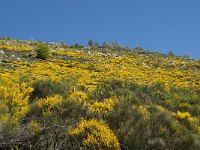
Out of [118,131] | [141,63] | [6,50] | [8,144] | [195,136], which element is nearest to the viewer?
[8,144]

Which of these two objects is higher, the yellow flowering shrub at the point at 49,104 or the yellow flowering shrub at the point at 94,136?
the yellow flowering shrub at the point at 49,104

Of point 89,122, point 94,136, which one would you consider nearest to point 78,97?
point 89,122

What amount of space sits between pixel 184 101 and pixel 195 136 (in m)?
5.58

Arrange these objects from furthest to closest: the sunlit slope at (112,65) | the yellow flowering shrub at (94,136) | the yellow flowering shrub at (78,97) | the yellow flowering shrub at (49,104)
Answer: the sunlit slope at (112,65) < the yellow flowering shrub at (78,97) < the yellow flowering shrub at (49,104) < the yellow flowering shrub at (94,136)

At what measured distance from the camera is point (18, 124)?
325 inches

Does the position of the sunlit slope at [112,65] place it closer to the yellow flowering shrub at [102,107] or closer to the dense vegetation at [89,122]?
the dense vegetation at [89,122]

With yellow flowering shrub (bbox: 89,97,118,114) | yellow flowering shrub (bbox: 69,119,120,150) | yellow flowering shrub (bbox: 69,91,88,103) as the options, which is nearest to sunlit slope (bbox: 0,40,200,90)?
yellow flowering shrub (bbox: 69,91,88,103)

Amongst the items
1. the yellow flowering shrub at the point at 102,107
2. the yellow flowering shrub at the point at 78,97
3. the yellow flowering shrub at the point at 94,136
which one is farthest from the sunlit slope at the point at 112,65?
the yellow flowering shrub at the point at 94,136

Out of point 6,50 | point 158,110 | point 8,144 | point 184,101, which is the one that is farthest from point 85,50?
point 8,144

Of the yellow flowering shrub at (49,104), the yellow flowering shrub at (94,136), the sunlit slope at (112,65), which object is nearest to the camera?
the yellow flowering shrub at (94,136)

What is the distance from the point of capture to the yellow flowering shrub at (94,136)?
25.6ft

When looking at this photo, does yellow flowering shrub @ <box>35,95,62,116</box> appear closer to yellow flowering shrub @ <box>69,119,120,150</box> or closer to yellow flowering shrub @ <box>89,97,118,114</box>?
yellow flowering shrub @ <box>89,97,118,114</box>

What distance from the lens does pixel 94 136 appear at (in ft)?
26.3

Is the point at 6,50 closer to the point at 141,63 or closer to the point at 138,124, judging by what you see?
the point at 141,63
